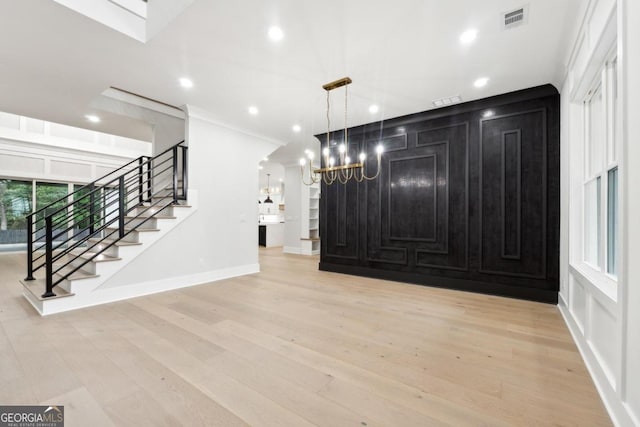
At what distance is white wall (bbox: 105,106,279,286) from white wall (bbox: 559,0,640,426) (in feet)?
16.3

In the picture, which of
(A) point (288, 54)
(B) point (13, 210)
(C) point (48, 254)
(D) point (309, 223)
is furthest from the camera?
(D) point (309, 223)

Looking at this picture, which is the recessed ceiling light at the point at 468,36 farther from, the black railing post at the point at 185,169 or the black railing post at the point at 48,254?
the black railing post at the point at 48,254

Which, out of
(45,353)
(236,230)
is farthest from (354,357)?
(236,230)

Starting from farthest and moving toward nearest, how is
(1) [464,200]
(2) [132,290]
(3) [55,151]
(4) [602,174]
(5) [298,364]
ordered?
(3) [55,151], (1) [464,200], (2) [132,290], (4) [602,174], (5) [298,364]

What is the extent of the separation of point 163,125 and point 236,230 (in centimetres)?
238

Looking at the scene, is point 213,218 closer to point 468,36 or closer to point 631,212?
point 468,36

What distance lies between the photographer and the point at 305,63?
3.27 meters

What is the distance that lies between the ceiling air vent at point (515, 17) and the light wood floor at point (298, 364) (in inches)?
117

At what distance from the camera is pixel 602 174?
2279 mm

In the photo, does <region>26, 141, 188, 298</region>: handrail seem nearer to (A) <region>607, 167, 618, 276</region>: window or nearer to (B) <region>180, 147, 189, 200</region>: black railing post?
(B) <region>180, 147, 189, 200</region>: black railing post

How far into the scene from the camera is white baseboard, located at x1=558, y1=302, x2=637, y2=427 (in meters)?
1.45

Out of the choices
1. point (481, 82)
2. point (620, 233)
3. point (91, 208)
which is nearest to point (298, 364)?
point (620, 233)

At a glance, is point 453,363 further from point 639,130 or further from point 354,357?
point 639,130

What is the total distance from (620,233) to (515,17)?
212cm
